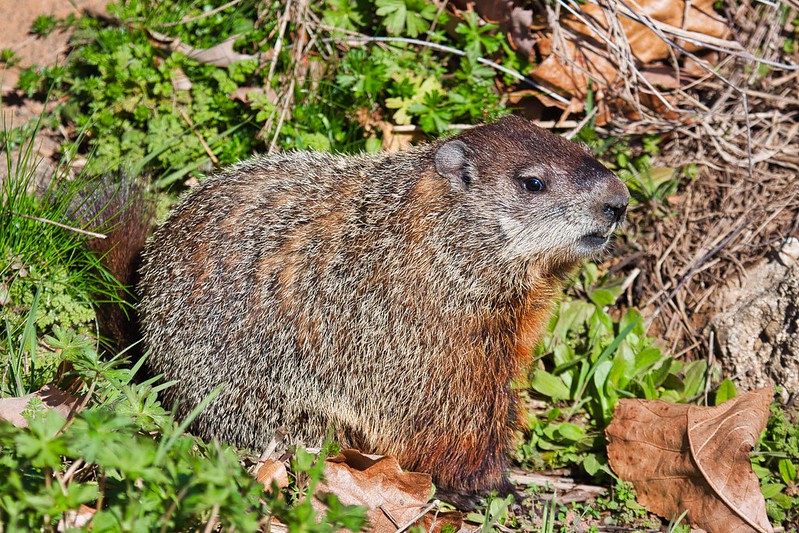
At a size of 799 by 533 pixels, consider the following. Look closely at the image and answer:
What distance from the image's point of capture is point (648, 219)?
221 inches

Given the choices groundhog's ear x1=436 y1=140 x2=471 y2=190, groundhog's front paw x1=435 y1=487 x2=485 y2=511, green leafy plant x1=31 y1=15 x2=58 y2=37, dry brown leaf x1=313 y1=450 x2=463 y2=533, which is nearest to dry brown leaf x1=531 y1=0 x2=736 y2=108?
groundhog's ear x1=436 y1=140 x2=471 y2=190

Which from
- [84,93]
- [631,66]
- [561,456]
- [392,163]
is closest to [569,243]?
[392,163]

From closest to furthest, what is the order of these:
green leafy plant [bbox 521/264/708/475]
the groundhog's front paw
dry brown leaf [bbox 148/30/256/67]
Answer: the groundhog's front paw
green leafy plant [bbox 521/264/708/475]
dry brown leaf [bbox 148/30/256/67]

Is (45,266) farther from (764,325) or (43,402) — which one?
(764,325)

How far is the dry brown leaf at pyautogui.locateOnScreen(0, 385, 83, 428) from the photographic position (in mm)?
3457

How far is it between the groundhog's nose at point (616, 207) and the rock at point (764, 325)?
1.53 m

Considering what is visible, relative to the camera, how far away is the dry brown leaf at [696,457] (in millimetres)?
3947

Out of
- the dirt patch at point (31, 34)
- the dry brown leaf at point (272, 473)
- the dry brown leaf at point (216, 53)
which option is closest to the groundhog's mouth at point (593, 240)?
the dry brown leaf at point (272, 473)

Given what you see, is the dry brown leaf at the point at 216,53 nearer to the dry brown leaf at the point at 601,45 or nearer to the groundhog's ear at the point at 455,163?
the dry brown leaf at the point at 601,45

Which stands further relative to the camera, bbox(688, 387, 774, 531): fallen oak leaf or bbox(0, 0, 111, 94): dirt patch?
bbox(0, 0, 111, 94): dirt patch

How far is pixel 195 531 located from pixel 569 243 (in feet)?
7.15

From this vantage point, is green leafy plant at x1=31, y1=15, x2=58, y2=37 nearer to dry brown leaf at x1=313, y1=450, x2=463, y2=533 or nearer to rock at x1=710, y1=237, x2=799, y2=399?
dry brown leaf at x1=313, y1=450, x2=463, y2=533

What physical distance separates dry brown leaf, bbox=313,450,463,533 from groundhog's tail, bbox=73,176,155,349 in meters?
1.48

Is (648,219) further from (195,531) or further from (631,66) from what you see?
(195,531)
